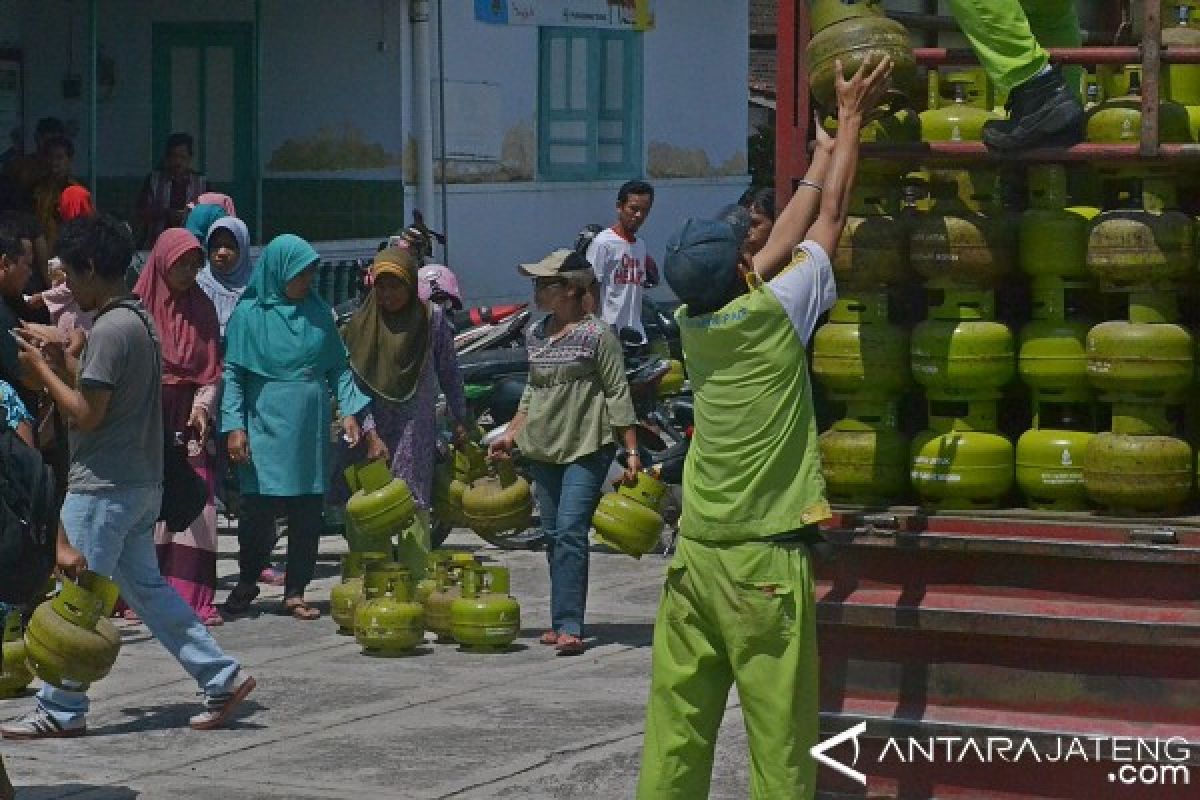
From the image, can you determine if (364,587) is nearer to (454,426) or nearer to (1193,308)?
(454,426)

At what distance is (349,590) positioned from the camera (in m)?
11.1

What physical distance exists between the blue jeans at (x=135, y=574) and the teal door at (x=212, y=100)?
11723 millimetres

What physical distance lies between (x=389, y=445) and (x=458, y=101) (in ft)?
33.7

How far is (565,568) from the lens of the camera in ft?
35.4

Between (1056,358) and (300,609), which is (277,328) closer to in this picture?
(300,609)

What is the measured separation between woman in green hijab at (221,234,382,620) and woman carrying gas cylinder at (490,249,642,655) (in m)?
0.88

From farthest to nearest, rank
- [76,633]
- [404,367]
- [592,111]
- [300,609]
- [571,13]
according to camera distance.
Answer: [592,111] < [571,13] < [300,609] < [404,367] < [76,633]

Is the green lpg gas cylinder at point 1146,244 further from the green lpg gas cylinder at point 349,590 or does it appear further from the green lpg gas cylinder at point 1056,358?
the green lpg gas cylinder at point 349,590

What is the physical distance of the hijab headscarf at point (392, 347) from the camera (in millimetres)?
11500

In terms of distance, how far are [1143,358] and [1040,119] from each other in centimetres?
68

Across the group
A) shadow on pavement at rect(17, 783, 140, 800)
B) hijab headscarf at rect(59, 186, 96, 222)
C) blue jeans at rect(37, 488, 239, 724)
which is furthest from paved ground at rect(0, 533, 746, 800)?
hijab headscarf at rect(59, 186, 96, 222)

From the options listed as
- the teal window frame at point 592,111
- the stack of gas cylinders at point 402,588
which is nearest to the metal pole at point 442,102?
the teal window frame at point 592,111

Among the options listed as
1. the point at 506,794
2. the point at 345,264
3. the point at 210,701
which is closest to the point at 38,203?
the point at 345,264

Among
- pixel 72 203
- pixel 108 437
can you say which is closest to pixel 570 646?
pixel 108 437
